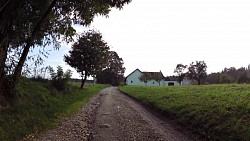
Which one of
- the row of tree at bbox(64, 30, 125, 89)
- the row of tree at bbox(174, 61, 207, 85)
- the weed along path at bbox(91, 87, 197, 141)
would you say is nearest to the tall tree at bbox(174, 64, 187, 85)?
the row of tree at bbox(174, 61, 207, 85)

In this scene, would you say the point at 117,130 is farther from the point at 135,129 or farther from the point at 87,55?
the point at 87,55

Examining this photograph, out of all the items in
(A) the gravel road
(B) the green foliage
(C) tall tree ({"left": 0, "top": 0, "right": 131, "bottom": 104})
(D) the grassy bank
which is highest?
(C) tall tree ({"left": 0, "top": 0, "right": 131, "bottom": 104})

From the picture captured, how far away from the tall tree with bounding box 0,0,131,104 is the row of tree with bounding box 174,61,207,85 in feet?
268

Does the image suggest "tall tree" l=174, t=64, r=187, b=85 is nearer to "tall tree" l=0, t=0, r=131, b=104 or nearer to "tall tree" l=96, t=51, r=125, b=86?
"tall tree" l=96, t=51, r=125, b=86

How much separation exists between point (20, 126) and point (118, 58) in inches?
3989

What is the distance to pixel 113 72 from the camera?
10550 cm

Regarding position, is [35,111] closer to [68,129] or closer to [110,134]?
[68,129]

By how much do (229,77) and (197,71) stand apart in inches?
1009

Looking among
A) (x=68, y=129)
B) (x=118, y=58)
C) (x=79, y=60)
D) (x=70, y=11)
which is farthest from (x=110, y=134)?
(x=118, y=58)

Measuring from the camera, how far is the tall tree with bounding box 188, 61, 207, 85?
94500 millimetres

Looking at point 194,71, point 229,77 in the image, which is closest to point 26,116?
point 229,77

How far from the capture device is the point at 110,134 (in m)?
11.0

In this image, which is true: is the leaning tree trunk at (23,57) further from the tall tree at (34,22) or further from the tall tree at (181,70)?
the tall tree at (181,70)

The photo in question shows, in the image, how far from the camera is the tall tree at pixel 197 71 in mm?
94500
